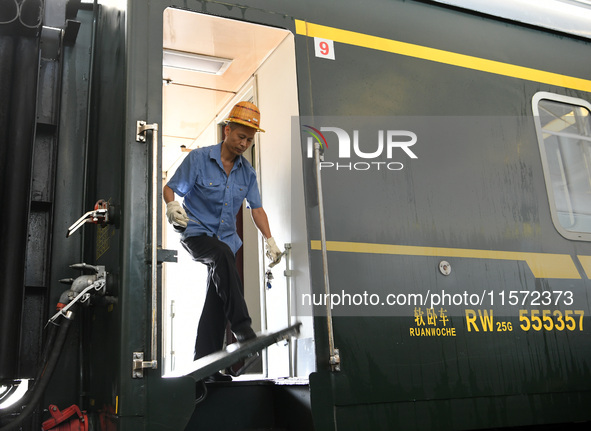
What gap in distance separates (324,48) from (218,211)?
110cm

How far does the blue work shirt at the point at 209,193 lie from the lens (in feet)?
11.3

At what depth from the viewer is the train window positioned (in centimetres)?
384

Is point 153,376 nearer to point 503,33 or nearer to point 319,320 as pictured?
point 319,320

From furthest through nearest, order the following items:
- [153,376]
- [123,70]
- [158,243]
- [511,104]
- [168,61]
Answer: [168,61] → [511,104] → [123,70] → [158,243] → [153,376]

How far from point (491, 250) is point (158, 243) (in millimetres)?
1911

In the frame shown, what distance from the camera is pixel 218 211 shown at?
3553 mm

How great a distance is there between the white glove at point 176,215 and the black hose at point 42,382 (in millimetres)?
642

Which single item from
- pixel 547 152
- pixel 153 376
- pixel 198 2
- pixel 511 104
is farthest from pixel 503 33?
pixel 153 376

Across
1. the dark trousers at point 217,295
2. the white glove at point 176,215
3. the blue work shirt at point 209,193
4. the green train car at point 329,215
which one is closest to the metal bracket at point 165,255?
the green train car at point 329,215

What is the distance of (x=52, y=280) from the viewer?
120 inches

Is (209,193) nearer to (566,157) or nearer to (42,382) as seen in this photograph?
(42,382)

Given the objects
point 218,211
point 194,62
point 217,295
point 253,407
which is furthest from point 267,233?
point 194,62

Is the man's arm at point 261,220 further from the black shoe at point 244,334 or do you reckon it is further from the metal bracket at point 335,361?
the metal bracket at point 335,361

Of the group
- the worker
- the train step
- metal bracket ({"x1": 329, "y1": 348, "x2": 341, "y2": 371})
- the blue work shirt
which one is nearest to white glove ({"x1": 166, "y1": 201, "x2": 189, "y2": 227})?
the worker
